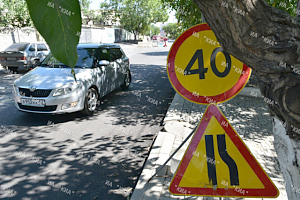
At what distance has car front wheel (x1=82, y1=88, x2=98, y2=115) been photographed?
5.99m

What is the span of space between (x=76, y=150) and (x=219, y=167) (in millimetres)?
3144

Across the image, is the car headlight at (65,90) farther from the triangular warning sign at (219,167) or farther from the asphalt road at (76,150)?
the triangular warning sign at (219,167)

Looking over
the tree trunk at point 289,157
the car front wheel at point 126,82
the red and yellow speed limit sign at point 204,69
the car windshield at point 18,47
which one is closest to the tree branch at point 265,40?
the tree trunk at point 289,157

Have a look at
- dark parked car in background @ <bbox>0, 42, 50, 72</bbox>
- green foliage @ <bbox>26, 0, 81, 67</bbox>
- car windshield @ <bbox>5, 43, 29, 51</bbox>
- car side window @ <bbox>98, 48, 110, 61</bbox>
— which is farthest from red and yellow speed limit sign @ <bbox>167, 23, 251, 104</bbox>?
car windshield @ <bbox>5, 43, 29, 51</bbox>

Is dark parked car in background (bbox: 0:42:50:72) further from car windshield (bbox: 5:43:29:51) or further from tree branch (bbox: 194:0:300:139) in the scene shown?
tree branch (bbox: 194:0:300:139)

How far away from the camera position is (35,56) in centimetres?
1228

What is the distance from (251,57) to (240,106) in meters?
6.02

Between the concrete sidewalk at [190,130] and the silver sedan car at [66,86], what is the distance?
2.13 m

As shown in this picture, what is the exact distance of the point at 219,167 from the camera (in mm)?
2018

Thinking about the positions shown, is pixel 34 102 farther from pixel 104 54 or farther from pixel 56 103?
pixel 104 54

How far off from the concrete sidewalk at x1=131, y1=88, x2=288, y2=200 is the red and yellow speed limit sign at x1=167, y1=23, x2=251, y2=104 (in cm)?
164

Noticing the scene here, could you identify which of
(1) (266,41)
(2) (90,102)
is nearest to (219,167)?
(1) (266,41)

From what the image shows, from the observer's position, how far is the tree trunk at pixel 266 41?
1087mm

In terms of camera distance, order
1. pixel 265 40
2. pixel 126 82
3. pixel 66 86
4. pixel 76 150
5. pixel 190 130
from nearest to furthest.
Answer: pixel 265 40, pixel 76 150, pixel 190 130, pixel 66 86, pixel 126 82
